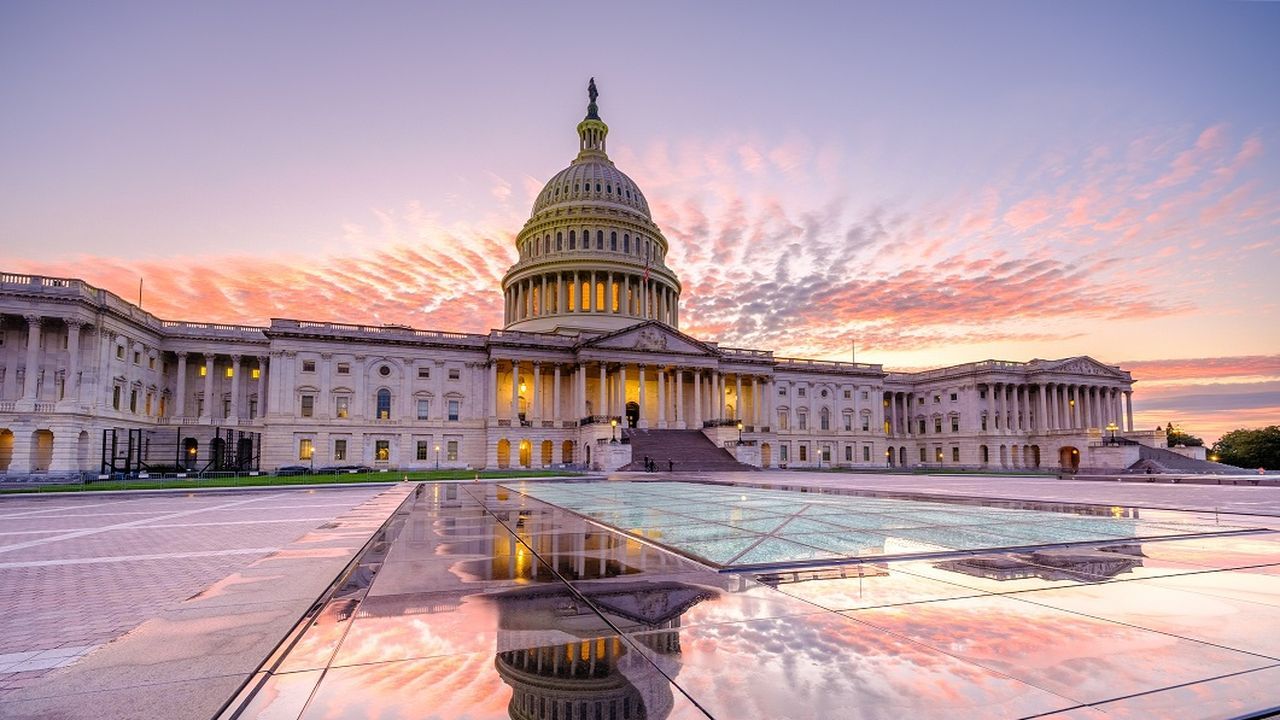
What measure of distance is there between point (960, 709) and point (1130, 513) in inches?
589

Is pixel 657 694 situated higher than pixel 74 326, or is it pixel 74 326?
pixel 74 326

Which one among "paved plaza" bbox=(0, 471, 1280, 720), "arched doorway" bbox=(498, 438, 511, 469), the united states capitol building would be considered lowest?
"arched doorway" bbox=(498, 438, 511, 469)

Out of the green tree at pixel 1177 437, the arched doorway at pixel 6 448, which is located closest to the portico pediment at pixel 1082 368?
the green tree at pixel 1177 437

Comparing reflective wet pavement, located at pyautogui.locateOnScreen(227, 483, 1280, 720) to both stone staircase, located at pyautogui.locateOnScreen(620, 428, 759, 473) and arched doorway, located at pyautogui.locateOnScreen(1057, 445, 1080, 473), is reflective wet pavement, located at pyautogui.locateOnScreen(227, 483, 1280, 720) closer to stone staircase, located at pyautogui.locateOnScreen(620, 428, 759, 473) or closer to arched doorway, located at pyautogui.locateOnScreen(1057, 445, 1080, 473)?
stone staircase, located at pyautogui.locateOnScreen(620, 428, 759, 473)

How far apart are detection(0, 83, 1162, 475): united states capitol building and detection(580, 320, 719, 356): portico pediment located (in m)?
0.22

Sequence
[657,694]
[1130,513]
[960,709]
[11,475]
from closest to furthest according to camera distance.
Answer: [960,709], [657,694], [1130,513], [11,475]

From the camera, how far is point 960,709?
146 inches

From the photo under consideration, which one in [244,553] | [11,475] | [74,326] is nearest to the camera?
[244,553]

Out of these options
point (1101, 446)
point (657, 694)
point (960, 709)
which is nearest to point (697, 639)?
point (657, 694)

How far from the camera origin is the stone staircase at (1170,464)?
225ft

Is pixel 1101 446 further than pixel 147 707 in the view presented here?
Yes

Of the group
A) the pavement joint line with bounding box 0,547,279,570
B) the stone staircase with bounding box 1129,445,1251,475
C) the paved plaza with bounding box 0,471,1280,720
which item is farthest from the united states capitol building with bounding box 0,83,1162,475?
the paved plaza with bounding box 0,471,1280,720

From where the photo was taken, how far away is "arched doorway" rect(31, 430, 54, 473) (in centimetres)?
5462

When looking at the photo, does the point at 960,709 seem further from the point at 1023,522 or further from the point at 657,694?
the point at 1023,522
